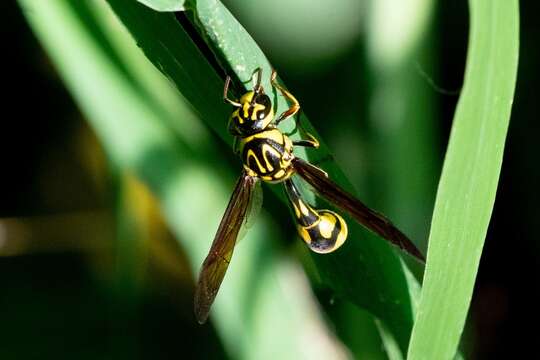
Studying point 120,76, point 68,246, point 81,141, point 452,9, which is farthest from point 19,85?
point 452,9

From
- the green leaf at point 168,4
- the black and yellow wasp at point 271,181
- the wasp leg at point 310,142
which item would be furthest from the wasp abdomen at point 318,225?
the green leaf at point 168,4

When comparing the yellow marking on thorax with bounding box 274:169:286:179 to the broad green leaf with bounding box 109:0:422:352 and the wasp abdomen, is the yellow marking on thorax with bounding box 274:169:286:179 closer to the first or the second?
the wasp abdomen

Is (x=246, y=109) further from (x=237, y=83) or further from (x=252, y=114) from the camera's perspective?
(x=237, y=83)

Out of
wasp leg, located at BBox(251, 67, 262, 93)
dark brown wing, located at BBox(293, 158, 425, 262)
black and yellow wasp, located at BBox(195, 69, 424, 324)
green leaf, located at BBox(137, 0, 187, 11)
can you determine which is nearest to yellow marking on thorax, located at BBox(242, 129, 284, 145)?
black and yellow wasp, located at BBox(195, 69, 424, 324)

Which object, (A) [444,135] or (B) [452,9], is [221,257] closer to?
(A) [444,135]

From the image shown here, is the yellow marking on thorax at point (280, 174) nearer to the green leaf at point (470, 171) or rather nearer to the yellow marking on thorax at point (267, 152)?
the yellow marking on thorax at point (267, 152)
